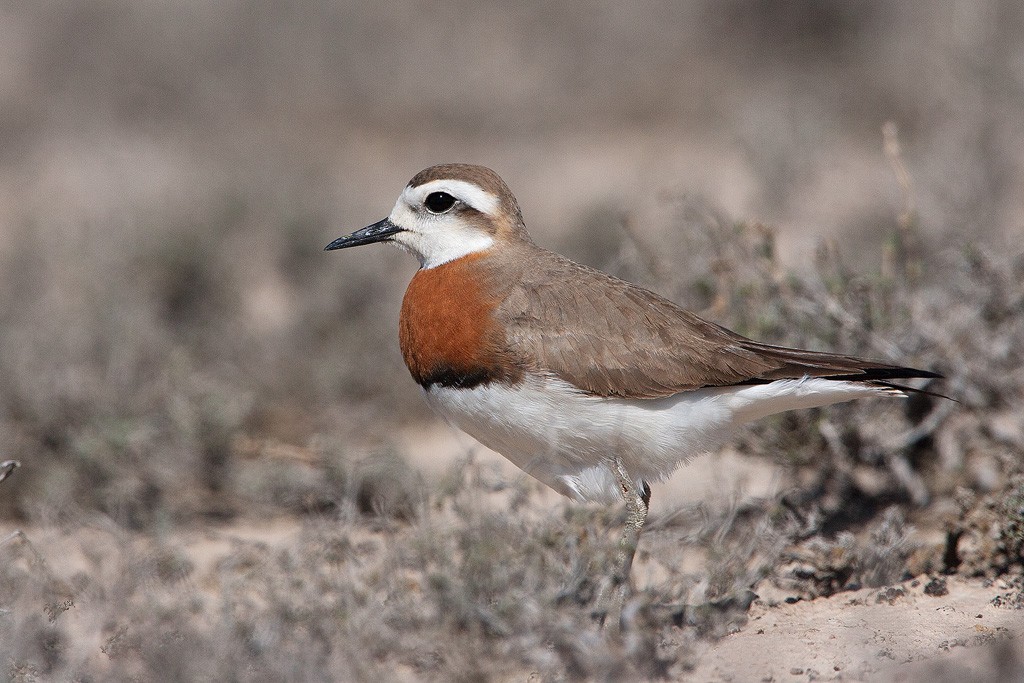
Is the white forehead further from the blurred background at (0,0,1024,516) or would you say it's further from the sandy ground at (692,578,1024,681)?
the sandy ground at (692,578,1024,681)

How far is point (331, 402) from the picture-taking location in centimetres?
655

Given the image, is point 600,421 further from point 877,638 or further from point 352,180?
point 352,180

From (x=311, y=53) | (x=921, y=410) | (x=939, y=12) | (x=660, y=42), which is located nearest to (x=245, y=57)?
(x=311, y=53)

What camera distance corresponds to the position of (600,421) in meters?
4.04

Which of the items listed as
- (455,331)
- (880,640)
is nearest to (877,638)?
(880,640)

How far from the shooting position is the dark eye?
4547mm

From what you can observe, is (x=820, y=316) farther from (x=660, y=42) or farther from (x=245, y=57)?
(x=245, y=57)

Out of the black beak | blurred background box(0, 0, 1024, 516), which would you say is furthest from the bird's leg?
blurred background box(0, 0, 1024, 516)

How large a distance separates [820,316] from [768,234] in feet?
1.67

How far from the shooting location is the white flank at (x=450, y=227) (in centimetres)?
451

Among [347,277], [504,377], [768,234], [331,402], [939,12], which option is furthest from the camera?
[939,12]

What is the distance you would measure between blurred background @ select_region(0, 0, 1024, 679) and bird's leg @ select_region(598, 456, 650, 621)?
1.02 meters

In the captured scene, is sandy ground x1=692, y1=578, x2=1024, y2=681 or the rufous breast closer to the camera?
sandy ground x1=692, y1=578, x2=1024, y2=681

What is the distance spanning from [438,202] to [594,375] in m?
1.05
